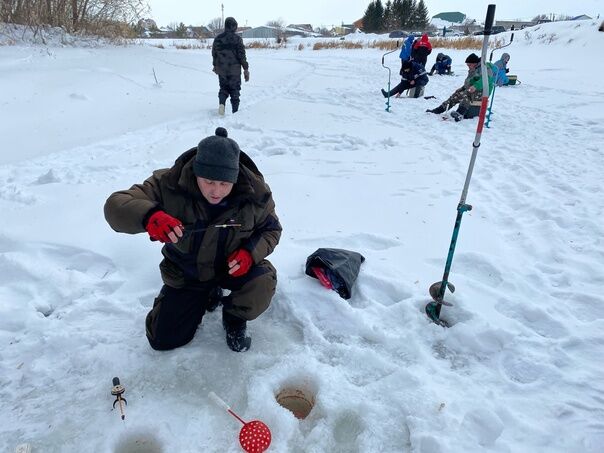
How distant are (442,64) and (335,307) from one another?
14.2m

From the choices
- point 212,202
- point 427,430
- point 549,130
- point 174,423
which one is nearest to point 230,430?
point 174,423

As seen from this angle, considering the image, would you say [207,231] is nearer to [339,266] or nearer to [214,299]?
→ [214,299]

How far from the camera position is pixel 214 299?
268 cm

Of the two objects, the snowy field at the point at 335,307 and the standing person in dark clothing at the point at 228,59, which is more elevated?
the standing person in dark clothing at the point at 228,59

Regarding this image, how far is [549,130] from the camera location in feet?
23.8

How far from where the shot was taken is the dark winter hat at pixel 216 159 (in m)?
2.09

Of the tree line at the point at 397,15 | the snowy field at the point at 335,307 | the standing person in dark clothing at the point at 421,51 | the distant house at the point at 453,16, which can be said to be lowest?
the snowy field at the point at 335,307

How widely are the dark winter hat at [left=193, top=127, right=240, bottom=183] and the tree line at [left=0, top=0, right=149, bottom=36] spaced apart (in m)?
11.4

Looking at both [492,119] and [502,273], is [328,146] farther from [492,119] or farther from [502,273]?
[492,119]

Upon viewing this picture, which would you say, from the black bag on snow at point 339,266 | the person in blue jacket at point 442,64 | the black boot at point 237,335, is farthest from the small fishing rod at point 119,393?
the person in blue jacket at point 442,64

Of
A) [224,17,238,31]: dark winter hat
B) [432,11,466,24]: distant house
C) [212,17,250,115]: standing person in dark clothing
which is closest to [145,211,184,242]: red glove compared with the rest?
[212,17,250,115]: standing person in dark clothing

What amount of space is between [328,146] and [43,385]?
4.73m

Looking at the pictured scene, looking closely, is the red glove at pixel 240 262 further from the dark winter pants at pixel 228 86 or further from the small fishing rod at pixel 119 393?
the dark winter pants at pixel 228 86

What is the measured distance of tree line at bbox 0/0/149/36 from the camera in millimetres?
10605
